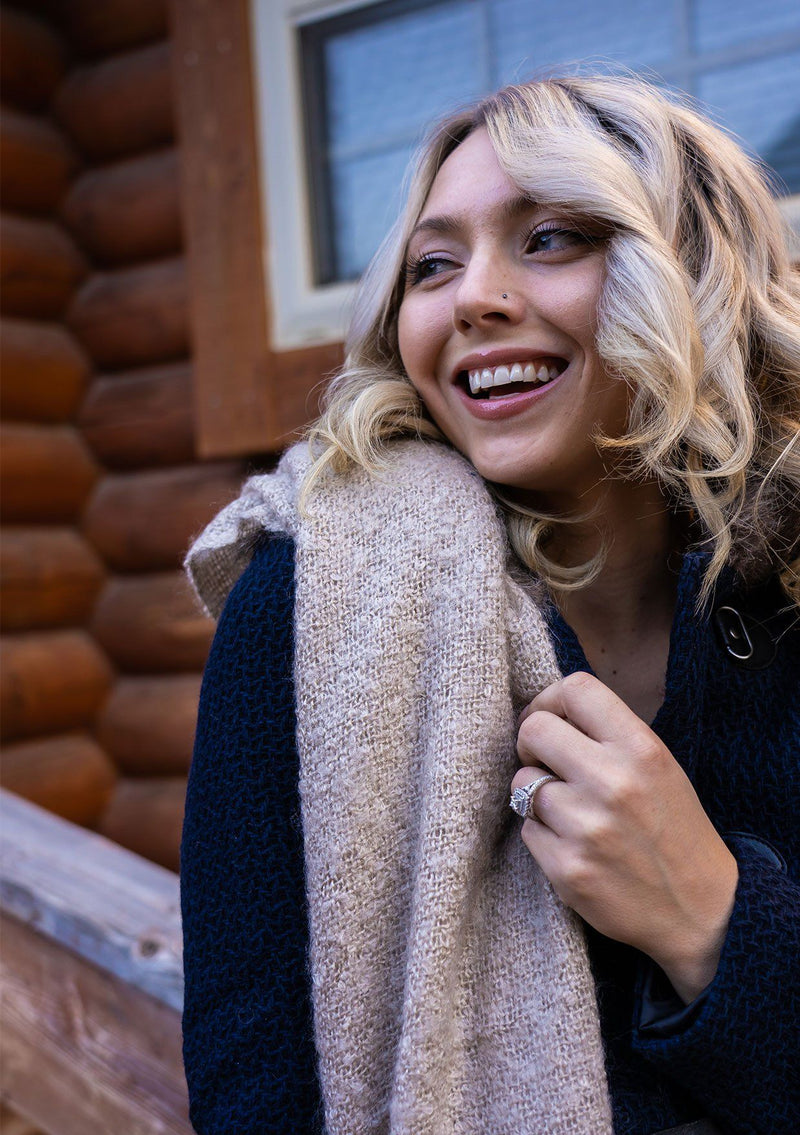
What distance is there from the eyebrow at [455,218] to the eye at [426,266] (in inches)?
1.1

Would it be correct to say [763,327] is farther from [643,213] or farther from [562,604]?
[562,604]

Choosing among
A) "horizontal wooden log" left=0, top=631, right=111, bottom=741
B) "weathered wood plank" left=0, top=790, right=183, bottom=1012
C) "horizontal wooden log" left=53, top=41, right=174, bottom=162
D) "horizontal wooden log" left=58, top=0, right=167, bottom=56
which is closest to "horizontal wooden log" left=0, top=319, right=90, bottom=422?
"horizontal wooden log" left=53, top=41, right=174, bottom=162

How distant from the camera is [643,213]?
1.16 m

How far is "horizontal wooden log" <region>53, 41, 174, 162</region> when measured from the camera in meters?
2.72

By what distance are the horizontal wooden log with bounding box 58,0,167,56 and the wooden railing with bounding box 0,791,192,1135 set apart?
2.14 m

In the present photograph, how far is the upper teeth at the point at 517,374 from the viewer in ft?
3.85

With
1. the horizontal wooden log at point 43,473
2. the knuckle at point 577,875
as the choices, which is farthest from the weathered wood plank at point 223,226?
the knuckle at point 577,875

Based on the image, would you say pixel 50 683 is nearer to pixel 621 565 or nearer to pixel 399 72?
pixel 399 72

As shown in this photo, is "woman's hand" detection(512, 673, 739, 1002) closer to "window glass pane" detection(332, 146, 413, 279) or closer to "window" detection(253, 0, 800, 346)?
"window" detection(253, 0, 800, 346)

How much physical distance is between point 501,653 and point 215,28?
2.03 m

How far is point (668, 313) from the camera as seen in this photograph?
3.70 ft

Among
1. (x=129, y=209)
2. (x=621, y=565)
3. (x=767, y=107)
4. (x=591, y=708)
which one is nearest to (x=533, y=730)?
(x=591, y=708)

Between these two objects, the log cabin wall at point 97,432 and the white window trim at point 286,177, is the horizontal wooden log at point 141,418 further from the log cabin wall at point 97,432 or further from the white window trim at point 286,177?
the white window trim at point 286,177

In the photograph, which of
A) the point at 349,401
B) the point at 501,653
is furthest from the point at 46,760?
the point at 501,653
